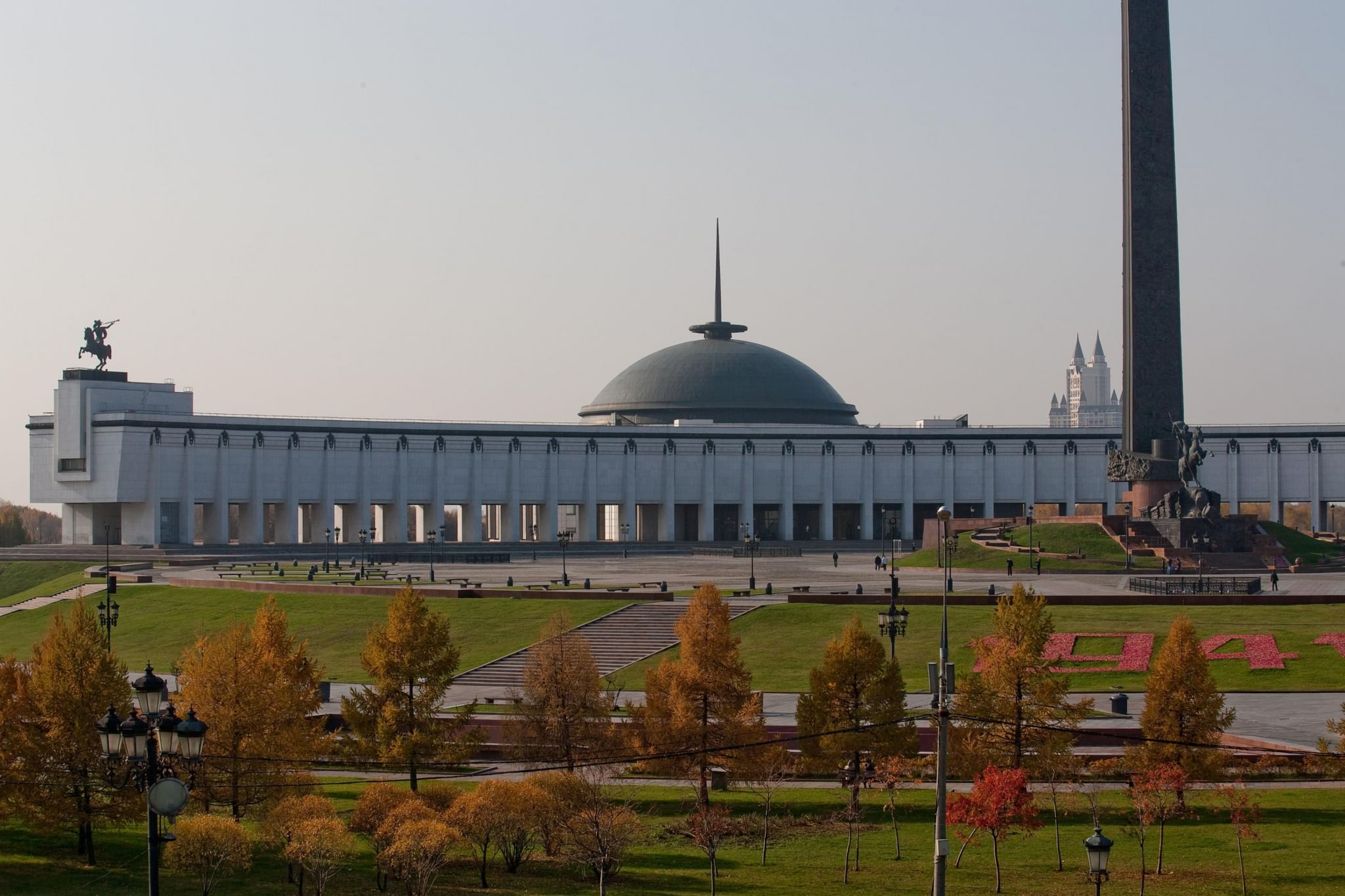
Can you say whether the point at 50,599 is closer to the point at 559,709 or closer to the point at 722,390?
the point at 559,709

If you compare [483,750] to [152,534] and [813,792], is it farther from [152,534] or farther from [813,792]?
[152,534]

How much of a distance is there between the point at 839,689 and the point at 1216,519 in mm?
44741

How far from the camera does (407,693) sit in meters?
34.1

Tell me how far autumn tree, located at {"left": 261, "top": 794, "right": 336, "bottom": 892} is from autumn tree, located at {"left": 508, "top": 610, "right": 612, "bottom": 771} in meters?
6.43

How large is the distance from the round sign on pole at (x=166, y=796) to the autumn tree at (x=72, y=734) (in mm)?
13468

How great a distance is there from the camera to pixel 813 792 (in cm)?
3300

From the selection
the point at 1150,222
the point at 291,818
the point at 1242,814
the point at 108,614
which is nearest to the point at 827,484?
the point at 1150,222

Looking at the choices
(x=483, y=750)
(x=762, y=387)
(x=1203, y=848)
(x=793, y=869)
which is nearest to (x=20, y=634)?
(x=483, y=750)

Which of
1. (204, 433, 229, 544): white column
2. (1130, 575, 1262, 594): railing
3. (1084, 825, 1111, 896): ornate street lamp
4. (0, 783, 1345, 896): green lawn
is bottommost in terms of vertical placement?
(0, 783, 1345, 896): green lawn

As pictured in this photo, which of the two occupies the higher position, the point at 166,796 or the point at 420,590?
the point at 420,590

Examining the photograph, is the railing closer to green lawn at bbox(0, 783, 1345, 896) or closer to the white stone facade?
green lawn at bbox(0, 783, 1345, 896)

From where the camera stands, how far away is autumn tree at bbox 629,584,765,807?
106ft

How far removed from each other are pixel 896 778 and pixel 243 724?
12630 millimetres

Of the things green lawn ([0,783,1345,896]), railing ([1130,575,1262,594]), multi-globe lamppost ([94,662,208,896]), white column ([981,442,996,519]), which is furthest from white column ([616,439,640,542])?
multi-globe lamppost ([94,662,208,896])
